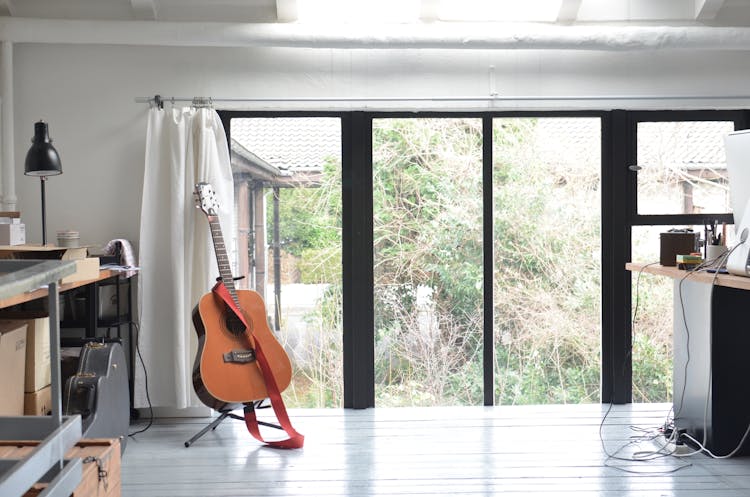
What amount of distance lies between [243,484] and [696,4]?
3.55 metres

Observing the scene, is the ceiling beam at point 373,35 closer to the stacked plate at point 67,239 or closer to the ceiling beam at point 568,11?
the ceiling beam at point 568,11

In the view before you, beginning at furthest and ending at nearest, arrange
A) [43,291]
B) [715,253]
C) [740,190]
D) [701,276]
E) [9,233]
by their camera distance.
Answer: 1. [9,233]
2. [715,253]
3. [740,190]
4. [701,276]
5. [43,291]

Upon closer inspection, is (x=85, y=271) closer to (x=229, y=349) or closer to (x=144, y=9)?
(x=229, y=349)

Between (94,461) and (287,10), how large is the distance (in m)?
2.73

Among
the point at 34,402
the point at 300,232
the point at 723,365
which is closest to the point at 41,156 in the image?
the point at 34,402

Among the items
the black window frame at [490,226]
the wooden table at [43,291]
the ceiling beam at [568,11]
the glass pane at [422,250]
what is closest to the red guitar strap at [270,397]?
the wooden table at [43,291]

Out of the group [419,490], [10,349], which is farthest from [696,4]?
[10,349]

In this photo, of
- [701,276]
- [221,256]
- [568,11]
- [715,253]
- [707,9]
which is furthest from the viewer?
[707,9]

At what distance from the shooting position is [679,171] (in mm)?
4129

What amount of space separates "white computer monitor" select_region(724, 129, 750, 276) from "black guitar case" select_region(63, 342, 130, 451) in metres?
2.53

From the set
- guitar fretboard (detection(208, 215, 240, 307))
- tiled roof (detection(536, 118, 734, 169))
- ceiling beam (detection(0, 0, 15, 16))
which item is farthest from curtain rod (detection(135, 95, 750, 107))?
ceiling beam (detection(0, 0, 15, 16))

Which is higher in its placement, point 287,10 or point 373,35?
point 287,10

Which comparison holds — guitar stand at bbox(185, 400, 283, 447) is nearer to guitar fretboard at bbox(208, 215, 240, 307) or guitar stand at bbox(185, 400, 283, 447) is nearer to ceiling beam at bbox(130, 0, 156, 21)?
guitar fretboard at bbox(208, 215, 240, 307)

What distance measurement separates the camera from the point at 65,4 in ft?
12.6
